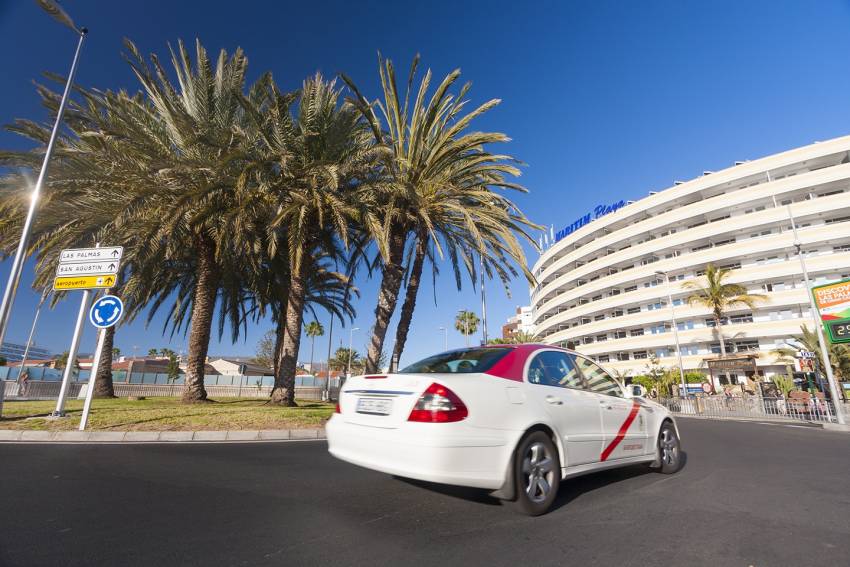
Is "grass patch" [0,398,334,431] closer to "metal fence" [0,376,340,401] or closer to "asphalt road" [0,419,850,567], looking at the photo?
"asphalt road" [0,419,850,567]

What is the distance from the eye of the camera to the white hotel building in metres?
36.8

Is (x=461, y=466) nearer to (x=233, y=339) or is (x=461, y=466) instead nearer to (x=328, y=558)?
(x=328, y=558)

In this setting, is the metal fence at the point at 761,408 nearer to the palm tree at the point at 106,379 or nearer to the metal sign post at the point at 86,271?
the metal sign post at the point at 86,271

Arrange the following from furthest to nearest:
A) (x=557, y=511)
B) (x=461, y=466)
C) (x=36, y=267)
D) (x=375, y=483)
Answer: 1. (x=36, y=267)
2. (x=375, y=483)
3. (x=557, y=511)
4. (x=461, y=466)

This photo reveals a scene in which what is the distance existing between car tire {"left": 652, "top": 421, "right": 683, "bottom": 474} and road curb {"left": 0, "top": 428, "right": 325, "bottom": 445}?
21.2 ft

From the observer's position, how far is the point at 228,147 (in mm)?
12031

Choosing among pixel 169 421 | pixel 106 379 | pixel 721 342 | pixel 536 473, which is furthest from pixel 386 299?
pixel 721 342

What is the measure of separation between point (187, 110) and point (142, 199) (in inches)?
126

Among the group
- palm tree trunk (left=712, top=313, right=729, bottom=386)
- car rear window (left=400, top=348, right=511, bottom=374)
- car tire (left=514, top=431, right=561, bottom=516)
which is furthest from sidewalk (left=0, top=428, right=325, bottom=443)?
palm tree trunk (left=712, top=313, right=729, bottom=386)

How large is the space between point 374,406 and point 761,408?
27292 millimetres

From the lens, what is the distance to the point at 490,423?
309 cm

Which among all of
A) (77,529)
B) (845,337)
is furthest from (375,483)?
(845,337)

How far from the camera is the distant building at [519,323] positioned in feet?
310

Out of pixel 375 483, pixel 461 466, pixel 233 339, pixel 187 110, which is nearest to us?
pixel 461 466
